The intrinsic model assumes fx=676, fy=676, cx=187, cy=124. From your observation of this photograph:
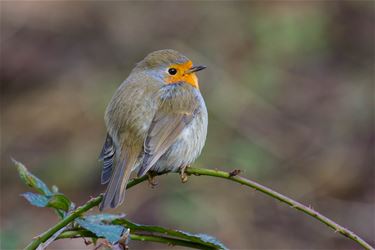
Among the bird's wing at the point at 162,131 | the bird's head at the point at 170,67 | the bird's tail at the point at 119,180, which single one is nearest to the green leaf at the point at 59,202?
the bird's tail at the point at 119,180

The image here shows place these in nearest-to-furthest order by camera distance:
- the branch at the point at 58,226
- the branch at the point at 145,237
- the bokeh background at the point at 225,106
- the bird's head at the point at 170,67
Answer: the branch at the point at 58,226, the branch at the point at 145,237, the bird's head at the point at 170,67, the bokeh background at the point at 225,106

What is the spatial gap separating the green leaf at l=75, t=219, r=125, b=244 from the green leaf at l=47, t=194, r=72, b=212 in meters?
0.07

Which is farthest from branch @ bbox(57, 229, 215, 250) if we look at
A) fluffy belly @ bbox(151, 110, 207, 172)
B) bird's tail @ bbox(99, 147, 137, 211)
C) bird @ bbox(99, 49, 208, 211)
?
fluffy belly @ bbox(151, 110, 207, 172)

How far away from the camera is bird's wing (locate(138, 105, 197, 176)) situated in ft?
10.2

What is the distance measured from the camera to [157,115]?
3.32m

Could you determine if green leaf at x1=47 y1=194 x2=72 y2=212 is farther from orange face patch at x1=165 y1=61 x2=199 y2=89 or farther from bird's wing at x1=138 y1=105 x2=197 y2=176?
orange face patch at x1=165 y1=61 x2=199 y2=89

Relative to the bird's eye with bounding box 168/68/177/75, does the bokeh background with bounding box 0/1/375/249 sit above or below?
above

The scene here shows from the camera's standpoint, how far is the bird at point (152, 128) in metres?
3.12

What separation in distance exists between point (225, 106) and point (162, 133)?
4270 millimetres

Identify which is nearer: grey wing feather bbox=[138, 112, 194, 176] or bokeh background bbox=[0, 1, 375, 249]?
grey wing feather bbox=[138, 112, 194, 176]

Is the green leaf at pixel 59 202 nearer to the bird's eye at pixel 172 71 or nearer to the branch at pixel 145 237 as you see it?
the branch at pixel 145 237

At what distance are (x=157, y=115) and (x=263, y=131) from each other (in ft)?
14.0

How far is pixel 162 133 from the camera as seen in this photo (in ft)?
10.6

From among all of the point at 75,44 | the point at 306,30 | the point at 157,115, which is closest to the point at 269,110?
the point at 306,30
